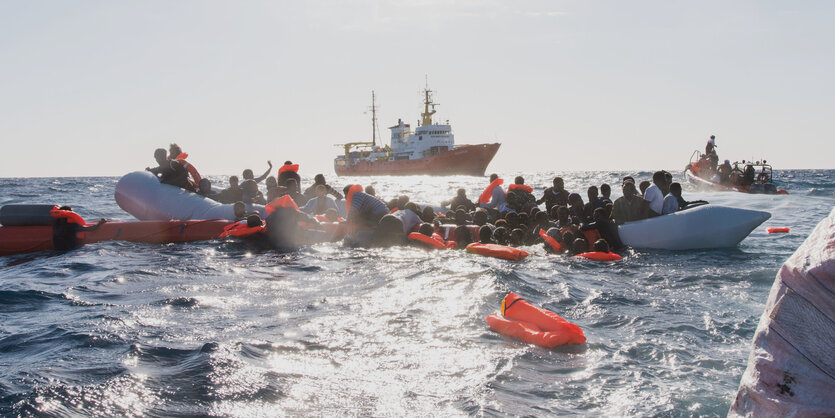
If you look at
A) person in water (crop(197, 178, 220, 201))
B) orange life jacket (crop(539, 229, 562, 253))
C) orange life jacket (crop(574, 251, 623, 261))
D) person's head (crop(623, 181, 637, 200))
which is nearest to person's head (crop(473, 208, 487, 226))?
orange life jacket (crop(539, 229, 562, 253))

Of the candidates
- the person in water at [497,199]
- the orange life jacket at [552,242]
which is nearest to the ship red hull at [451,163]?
the person in water at [497,199]

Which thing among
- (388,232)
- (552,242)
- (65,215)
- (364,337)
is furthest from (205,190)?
(364,337)

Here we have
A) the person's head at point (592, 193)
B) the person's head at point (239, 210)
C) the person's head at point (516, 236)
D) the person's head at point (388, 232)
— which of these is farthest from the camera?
the person's head at point (239, 210)

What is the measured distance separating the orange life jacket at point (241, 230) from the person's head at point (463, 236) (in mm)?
4058

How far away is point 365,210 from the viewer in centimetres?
1160

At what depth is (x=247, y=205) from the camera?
12.9m

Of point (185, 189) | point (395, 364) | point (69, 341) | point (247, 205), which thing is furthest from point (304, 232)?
point (395, 364)

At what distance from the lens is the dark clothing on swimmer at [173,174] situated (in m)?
13.1

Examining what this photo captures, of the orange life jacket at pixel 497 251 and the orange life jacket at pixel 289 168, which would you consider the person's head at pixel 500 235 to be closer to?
the orange life jacket at pixel 497 251

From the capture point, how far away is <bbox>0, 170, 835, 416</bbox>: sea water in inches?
163

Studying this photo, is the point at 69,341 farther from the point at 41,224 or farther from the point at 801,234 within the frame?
the point at 801,234

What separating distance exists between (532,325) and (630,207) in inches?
275

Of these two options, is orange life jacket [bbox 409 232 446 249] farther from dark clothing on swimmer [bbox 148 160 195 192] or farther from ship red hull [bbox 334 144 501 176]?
ship red hull [bbox 334 144 501 176]

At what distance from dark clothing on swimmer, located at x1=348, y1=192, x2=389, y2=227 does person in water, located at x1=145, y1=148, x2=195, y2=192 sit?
4.53 metres
